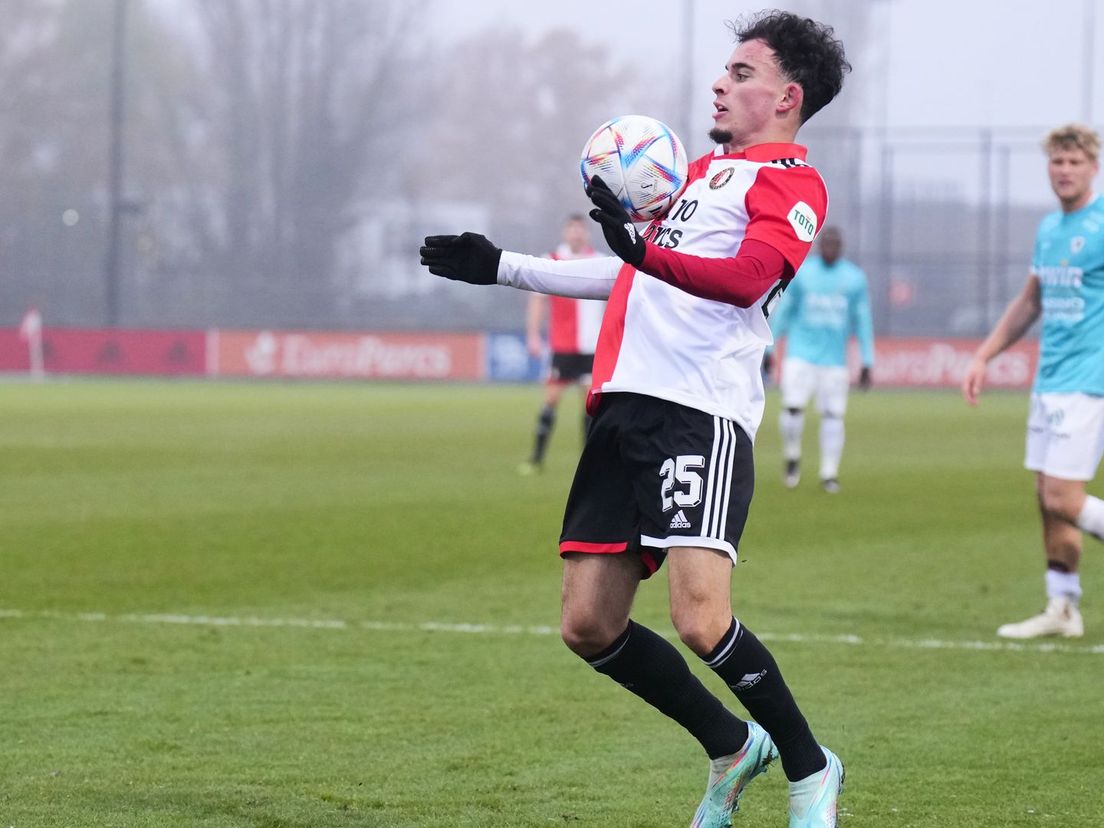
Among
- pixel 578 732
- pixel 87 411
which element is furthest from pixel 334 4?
pixel 578 732

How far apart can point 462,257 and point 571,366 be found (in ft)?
40.6

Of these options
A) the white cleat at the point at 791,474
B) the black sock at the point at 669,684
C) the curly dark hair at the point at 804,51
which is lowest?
the white cleat at the point at 791,474

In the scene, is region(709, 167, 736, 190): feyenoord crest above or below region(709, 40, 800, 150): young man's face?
below

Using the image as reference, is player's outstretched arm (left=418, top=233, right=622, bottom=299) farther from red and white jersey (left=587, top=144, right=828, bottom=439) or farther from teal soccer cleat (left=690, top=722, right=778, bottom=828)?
teal soccer cleat (left=690, top=722, right=778, bottom=828)

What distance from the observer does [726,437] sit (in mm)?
4500

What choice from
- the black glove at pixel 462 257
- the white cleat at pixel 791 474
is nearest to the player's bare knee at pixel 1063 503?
the black glove at pixel 462 257

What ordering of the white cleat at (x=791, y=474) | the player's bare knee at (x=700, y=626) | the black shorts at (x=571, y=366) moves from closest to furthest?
1. the player's bare knee at (x=700, y=626)
2. the white cleat at (x=791, y=474)
3. the black shorts at (x=571, y=366)

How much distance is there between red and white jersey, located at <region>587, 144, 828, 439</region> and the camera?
177 inches

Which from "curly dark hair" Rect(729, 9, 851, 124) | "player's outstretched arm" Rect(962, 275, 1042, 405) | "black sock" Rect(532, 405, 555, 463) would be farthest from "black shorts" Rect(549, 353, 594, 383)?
"curly dark hair" Rect(729, 9, 851, 124)

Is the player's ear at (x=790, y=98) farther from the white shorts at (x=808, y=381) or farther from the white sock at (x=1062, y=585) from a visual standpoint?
the white shorts at (x=808, y=381)

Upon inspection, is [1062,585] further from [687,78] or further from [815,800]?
[687,78]

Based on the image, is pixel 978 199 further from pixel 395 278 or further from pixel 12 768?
pixel 12 768

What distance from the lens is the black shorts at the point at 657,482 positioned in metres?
4.43

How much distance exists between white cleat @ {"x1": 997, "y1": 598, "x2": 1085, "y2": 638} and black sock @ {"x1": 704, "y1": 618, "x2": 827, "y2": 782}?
142 inches
